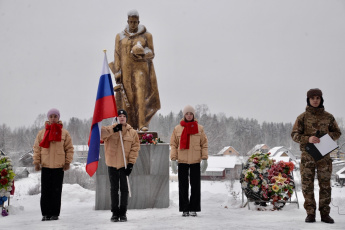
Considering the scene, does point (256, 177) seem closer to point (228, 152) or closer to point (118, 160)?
point (118, 160)

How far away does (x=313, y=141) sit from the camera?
5754mm

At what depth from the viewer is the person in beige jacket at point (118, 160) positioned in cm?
629

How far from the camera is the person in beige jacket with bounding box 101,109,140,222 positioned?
629 cm

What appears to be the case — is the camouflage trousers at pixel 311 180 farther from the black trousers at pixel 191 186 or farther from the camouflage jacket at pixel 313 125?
the black trousers at pixel 191 186

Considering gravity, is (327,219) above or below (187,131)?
below

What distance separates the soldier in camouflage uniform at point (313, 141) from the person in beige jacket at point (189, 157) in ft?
5.25

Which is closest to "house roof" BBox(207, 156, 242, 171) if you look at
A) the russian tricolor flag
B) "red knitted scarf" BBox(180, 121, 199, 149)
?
"red knitted scarf" BBox(180, 121, 199, 149)

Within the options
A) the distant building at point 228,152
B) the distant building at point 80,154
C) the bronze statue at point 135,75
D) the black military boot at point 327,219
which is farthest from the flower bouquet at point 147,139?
the distant building at point 228,152

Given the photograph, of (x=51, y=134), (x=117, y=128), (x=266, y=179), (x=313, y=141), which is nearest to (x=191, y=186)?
(x=117, y=128)

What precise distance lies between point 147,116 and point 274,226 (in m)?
4.05

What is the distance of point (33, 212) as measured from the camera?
789 cm

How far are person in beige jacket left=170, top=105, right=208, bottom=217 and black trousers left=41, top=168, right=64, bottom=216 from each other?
1914mm

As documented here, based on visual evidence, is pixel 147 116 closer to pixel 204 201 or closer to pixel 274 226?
pixel 204 201

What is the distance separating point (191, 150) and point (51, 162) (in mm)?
2278
